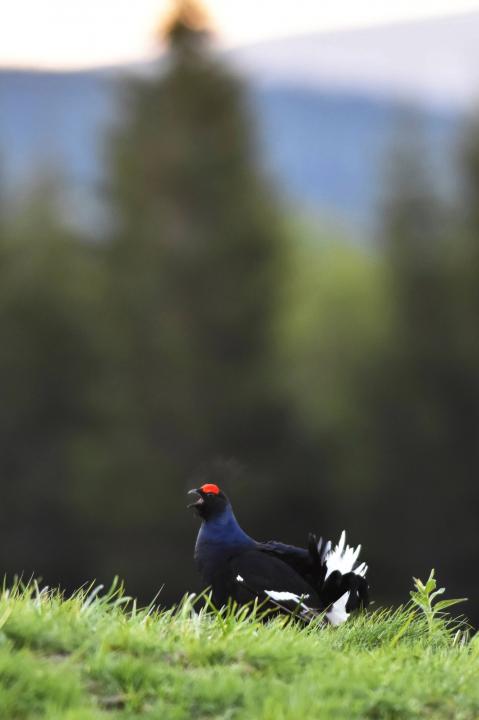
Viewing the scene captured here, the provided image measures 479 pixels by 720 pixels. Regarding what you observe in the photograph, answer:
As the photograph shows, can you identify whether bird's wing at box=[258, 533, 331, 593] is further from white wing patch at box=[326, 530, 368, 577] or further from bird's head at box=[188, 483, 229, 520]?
bird's head at box=[188, 483, 229, 520]

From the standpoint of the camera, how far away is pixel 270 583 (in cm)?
742

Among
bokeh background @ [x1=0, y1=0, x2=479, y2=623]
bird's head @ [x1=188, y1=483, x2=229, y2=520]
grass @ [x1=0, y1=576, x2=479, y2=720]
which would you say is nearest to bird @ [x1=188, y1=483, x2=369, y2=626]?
bird's head @ [x1=188, y1=483, x2=229, y2=520]

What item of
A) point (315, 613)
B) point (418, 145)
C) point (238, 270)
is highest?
point (418, 145)

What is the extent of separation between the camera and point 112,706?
5.13 m

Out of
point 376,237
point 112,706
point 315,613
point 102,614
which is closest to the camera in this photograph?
point 112,706

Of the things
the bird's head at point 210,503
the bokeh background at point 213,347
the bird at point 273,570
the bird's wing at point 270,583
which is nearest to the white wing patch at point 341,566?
the bird at point 273,570

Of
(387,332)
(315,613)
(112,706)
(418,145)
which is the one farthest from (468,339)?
(112,706)

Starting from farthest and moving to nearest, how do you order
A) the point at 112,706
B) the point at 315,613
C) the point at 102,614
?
the point at 315,613, the point at 102,614, the point at 112,706

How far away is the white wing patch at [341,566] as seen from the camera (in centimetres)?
744

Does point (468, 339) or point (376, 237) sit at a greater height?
point (376, 237)

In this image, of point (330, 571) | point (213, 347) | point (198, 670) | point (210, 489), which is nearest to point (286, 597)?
point (330, 571)

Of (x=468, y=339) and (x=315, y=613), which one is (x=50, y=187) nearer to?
(x=468, y=339)

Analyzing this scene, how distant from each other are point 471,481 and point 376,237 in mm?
8353

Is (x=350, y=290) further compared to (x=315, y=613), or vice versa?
(x=350, y=290)
